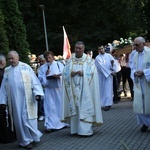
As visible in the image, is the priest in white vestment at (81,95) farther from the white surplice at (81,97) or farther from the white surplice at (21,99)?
the white surplice at (21,99)

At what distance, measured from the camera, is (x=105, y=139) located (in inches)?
312

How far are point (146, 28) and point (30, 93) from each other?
27.1 m

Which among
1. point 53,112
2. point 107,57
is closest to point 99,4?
point 107,57

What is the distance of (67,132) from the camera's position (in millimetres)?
9078

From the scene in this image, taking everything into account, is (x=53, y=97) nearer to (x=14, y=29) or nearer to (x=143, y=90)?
(x=143, y=90)

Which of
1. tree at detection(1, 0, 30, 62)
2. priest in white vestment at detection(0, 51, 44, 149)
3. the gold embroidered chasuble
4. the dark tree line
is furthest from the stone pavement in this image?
the dark tree line

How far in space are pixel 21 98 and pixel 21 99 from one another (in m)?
0.02

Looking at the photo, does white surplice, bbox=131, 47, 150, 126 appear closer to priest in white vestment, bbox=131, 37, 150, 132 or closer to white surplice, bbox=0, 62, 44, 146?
priest in white vestment, bbox=131, 37, 150, 132

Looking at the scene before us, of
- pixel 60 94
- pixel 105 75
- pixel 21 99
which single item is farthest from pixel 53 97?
pixel 105 75

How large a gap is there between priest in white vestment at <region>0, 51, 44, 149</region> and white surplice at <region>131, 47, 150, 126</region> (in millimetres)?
2147

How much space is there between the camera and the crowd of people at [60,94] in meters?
7.65

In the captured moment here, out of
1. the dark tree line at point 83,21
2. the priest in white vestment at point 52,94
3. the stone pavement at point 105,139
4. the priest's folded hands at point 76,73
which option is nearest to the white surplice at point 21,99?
the stone pavement at point 105,139

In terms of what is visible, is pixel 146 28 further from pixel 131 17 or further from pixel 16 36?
pixel 16 36

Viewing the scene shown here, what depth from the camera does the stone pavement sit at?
24.0ft
